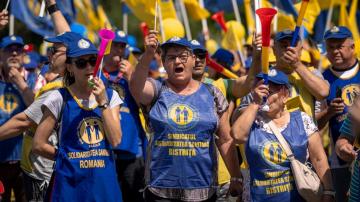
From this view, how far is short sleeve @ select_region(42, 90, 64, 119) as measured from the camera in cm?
690

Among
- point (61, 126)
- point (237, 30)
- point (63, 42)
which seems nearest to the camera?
point (61, 126)

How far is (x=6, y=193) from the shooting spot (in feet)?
32.9

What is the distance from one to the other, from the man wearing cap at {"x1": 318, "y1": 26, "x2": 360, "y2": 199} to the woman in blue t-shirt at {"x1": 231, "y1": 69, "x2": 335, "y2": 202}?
4.75ft

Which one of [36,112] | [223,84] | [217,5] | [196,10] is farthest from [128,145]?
[217,5]

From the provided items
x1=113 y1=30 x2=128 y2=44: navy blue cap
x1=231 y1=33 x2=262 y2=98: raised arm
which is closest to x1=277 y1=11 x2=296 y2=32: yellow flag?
x1=113 y1=30 x2=128 y2=44: navy blue cap

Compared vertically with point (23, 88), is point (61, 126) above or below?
below

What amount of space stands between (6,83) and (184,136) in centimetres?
350

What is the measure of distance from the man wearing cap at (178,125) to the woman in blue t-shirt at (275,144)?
0.29 metres

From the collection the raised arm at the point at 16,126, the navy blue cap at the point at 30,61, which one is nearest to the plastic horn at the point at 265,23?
the raised arm at the point at 16,126

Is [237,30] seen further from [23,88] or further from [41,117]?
[41,117]

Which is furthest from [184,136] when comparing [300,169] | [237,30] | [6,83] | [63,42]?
[237,30]

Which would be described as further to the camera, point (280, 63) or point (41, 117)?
point (280, 63)

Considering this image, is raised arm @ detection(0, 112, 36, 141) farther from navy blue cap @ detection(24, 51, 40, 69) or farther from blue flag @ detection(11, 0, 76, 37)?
blue flag @ detection(11, 0, 76, 37)

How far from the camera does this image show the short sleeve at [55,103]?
6898 millimetres
